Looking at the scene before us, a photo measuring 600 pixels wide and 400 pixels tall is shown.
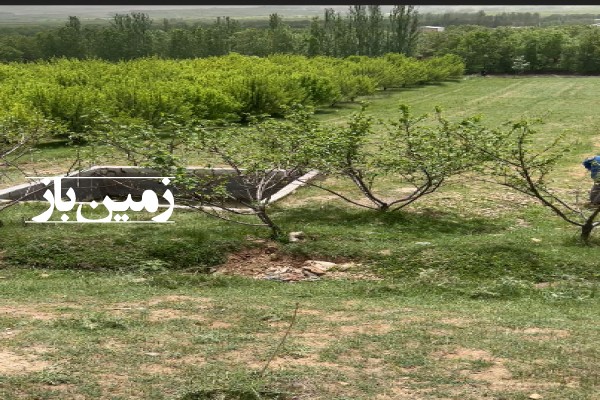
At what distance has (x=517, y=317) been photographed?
19.0 ft

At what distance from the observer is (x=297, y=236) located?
335 inches

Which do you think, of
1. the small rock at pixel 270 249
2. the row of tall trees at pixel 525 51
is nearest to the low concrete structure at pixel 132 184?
the small rock at pixel 270 249

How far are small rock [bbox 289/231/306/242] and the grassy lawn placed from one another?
0.10m

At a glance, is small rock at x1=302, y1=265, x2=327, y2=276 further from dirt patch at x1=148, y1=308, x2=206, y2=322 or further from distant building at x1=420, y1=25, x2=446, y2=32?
distant building at x1=420, y1=25, x2=446, y2=32

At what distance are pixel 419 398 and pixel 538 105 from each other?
2211 centimetres

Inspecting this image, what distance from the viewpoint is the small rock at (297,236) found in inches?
332

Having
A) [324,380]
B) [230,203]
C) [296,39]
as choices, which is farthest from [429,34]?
[324,380]

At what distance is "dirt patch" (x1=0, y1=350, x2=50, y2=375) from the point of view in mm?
4219

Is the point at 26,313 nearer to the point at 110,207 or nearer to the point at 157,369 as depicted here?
the point at 157,369

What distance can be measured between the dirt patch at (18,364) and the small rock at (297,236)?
418 cm

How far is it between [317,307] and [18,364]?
2.52 m

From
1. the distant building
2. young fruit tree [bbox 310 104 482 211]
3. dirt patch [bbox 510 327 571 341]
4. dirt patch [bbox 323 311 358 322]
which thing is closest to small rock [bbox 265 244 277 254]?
young fruit tree [bbox 310 104 482 211]

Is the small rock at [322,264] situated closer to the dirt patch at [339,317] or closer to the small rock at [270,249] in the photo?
the small rock at [270,249]

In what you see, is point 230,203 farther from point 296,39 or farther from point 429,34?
point 429,34
